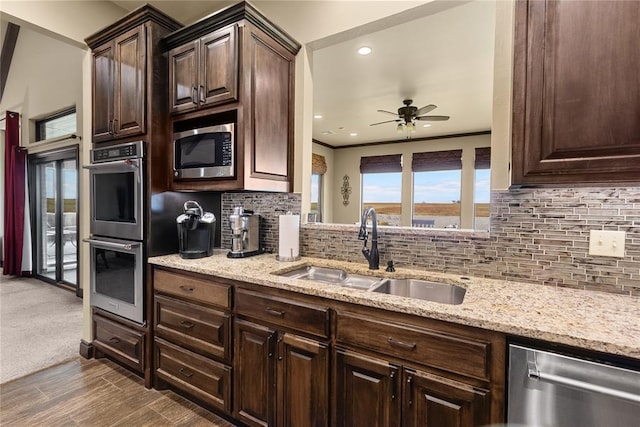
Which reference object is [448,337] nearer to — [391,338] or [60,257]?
[391,338]

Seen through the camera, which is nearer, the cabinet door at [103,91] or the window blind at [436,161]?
the cabinet door at [103,91]

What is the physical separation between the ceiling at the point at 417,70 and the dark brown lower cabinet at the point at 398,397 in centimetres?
191

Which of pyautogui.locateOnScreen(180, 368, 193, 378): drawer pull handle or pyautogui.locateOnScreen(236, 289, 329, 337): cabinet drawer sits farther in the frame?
pyautogui.locateOnScreen(180, 368, 193, 378): drawer pull handle

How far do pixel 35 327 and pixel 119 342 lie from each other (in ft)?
5.39

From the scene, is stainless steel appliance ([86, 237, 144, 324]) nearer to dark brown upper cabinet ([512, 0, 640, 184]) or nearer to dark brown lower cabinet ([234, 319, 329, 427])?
dark brown lower cabinet ([234, 319, 329, 427])

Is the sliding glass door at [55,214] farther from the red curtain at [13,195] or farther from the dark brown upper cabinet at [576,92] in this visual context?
the dark brown upper cabinet at [576,92]

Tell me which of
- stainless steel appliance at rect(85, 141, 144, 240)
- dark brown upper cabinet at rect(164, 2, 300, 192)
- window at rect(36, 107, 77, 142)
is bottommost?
stainless steel appliance at rect(85, 141, 144, 240)

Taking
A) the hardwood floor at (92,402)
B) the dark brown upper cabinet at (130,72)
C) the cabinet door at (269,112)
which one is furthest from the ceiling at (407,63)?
the hardwood floor at (92,402)

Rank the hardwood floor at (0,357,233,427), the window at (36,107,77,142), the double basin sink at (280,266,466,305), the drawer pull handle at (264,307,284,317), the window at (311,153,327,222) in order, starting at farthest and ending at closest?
the window at (311,153,327,222) → the window at (36,107,77,142) → the hardwood floor at (0,357,233,427) → the double basin sink at (280,266,466,305) → the drawer pull handle at (264,307,284,317)

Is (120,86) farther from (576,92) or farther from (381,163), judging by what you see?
(381,163)

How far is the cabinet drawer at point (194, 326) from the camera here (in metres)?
1.76

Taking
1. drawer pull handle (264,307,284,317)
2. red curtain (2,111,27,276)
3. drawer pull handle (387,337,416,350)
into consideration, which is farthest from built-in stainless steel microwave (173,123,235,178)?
red curtain (2,111,27,276)

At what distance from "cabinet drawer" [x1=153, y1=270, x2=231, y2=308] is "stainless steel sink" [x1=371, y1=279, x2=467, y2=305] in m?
0.83

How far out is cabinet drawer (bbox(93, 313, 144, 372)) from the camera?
2199mm
